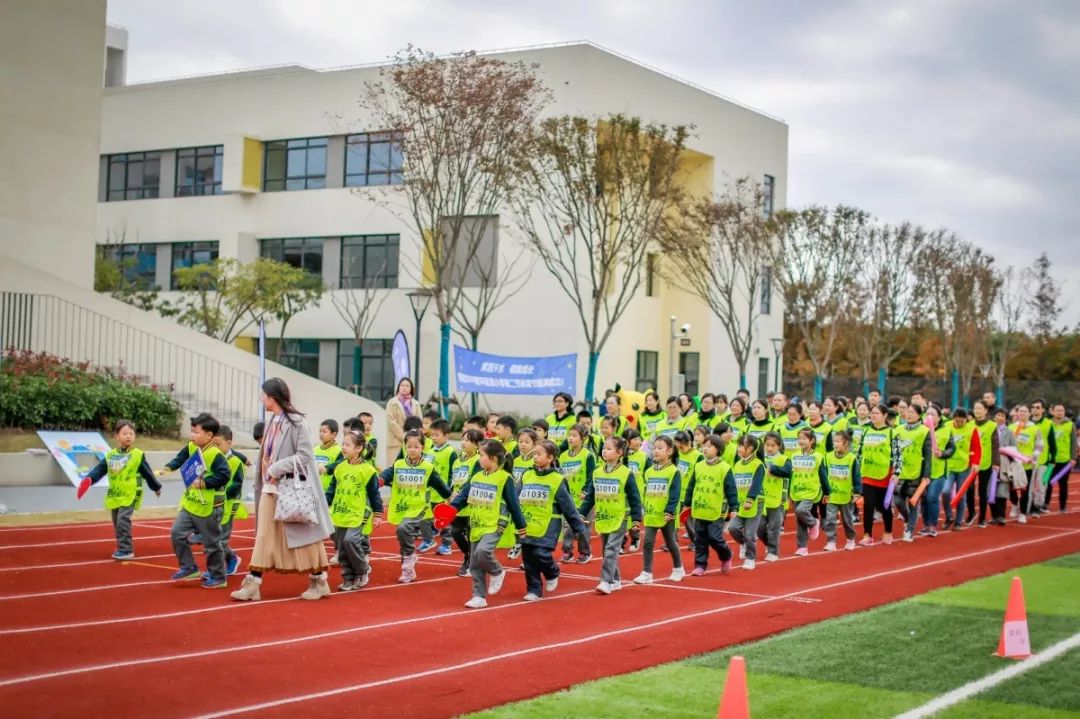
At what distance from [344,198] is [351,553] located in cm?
3456

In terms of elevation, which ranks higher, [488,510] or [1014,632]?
[488,510]

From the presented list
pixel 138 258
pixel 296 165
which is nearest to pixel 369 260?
pixel 296 165

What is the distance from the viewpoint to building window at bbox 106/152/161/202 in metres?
51.2

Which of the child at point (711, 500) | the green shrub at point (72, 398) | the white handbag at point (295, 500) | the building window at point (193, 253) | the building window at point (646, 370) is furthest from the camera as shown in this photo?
the building window at point (193, 253)

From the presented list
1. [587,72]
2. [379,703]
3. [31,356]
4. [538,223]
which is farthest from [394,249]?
[379,703]

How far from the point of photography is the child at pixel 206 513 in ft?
44.7

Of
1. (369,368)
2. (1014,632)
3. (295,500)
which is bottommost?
(1014,632)

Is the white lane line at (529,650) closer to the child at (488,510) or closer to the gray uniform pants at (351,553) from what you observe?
the child at (488,510)

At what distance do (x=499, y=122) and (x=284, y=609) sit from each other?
22.4 m

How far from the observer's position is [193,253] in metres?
49.8

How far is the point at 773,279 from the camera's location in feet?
159

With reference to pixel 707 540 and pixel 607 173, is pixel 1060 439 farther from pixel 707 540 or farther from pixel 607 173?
pixel 607 173

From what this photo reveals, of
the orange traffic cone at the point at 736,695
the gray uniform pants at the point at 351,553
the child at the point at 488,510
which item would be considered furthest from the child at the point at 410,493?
the orange traffic cone at the point at 736,695

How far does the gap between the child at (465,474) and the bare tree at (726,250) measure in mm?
27676
